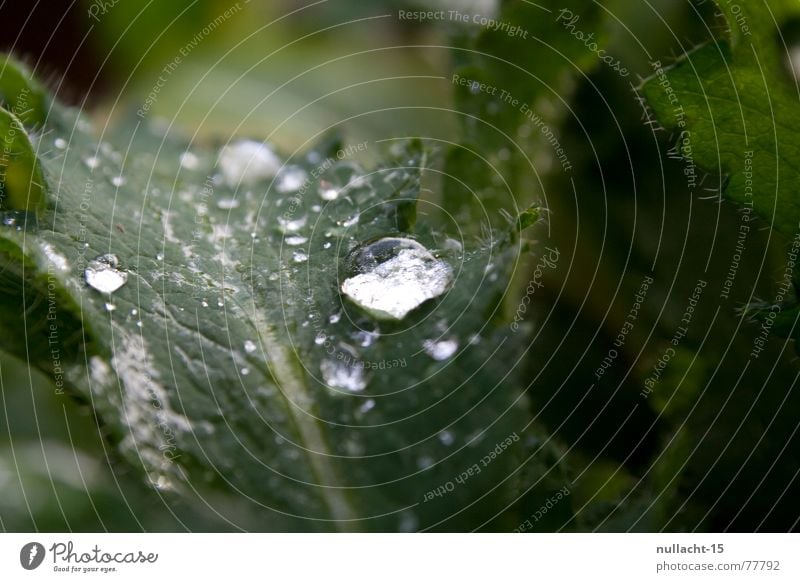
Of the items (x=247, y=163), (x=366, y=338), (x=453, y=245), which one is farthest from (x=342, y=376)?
(x=247, y=163)

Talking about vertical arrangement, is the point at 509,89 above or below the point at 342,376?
above

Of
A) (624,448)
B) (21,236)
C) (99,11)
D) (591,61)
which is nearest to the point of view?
(21,236)

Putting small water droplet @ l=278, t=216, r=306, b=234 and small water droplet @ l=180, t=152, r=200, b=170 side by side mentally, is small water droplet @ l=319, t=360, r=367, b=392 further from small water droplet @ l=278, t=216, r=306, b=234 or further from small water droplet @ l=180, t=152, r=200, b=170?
small water droplet @ l=180, t=152, r=200, b=170

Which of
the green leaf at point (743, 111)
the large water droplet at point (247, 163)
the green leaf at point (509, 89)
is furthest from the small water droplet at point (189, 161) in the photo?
the green leaf at point (743, 111)

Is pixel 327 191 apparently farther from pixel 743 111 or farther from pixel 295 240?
pixel 743 111
